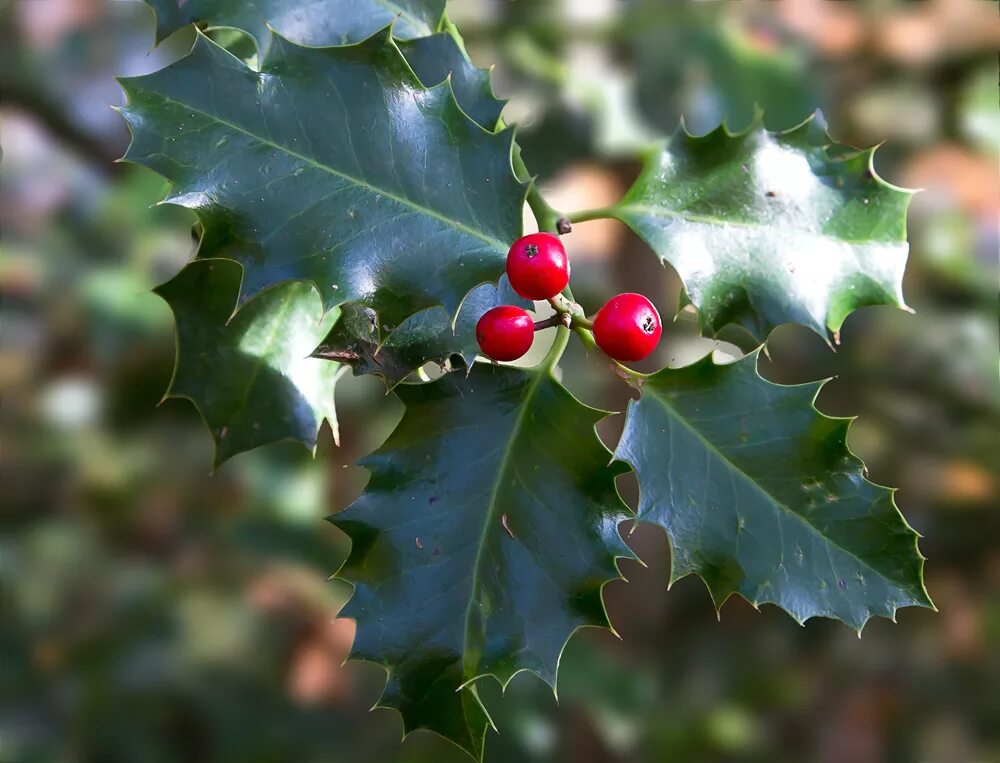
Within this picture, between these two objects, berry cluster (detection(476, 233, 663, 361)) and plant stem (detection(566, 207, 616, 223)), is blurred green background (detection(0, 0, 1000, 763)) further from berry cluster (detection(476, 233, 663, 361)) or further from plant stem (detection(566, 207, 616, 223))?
berry cluster (detection(476, 233, 663, 361))

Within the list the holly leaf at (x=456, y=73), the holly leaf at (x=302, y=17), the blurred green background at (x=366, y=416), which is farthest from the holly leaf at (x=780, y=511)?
the blurred green background at (x=366, y=416)

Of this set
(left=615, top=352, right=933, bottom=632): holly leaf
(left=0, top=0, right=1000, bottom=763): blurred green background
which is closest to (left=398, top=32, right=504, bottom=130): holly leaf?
(left=615, top=352, right=933, bottom=632): holly leaf

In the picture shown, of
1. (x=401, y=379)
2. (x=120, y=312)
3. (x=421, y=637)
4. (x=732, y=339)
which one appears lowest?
(x=120, y=312)

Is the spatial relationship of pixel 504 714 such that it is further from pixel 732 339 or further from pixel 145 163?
pixel 145 163

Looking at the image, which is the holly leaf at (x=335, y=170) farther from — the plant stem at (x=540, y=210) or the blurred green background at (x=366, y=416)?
the blurred green background at (x=366, y=416)

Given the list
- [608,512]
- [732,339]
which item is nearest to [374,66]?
[608,512]
